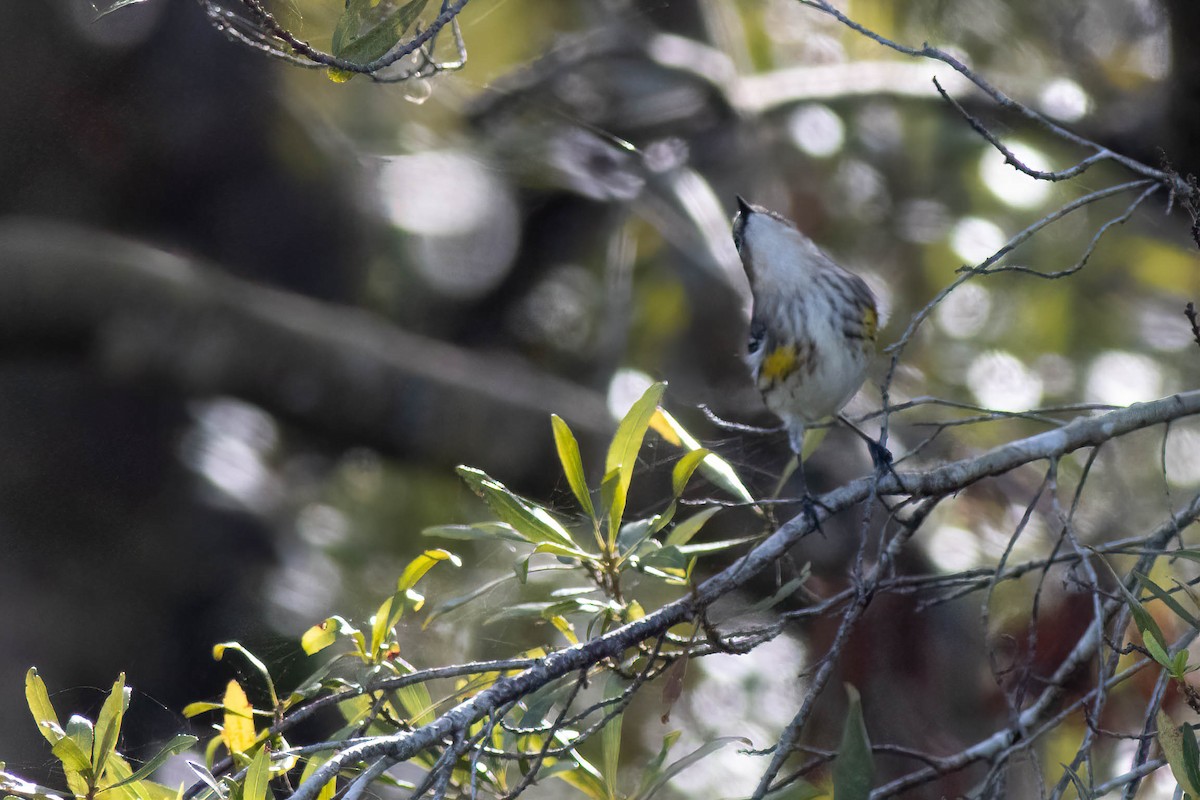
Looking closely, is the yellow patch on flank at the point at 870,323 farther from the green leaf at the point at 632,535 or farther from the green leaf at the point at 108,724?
the green leaf at the point at 108,724

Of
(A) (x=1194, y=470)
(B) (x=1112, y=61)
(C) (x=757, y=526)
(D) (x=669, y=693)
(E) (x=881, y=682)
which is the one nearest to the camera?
(D) (x=669, y=693)

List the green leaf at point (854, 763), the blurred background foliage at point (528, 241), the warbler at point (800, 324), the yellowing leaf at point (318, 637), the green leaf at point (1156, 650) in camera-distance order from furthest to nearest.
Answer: the blurred background foliage at point (528, 241) < the warbler at point (800, 324) < the yellowing leaf at point (318, 637) < the green leaf at point (1156, 650) < the green leaf at point (854, 763)

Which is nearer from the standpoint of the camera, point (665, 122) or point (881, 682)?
point (881, 682)

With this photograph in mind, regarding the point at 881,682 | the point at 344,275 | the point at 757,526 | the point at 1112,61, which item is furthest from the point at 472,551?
the point at 1112,61

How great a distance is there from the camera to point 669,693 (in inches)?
32.0

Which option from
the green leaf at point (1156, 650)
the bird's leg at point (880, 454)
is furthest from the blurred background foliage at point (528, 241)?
the green leaf at point (1156, 650)

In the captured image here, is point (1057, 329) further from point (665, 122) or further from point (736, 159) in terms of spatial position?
point (665, 122)

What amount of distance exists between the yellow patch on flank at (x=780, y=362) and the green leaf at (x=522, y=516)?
528 mm

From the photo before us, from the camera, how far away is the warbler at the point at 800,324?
1.29 metres

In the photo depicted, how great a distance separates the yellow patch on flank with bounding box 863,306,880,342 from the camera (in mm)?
1340

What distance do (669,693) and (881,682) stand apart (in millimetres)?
1202

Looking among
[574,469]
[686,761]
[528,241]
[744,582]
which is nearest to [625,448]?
[574,469]

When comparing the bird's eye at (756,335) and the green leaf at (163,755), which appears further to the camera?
the bird's eye at (756,335)

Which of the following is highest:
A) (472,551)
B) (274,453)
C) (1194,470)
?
(1194,470)
